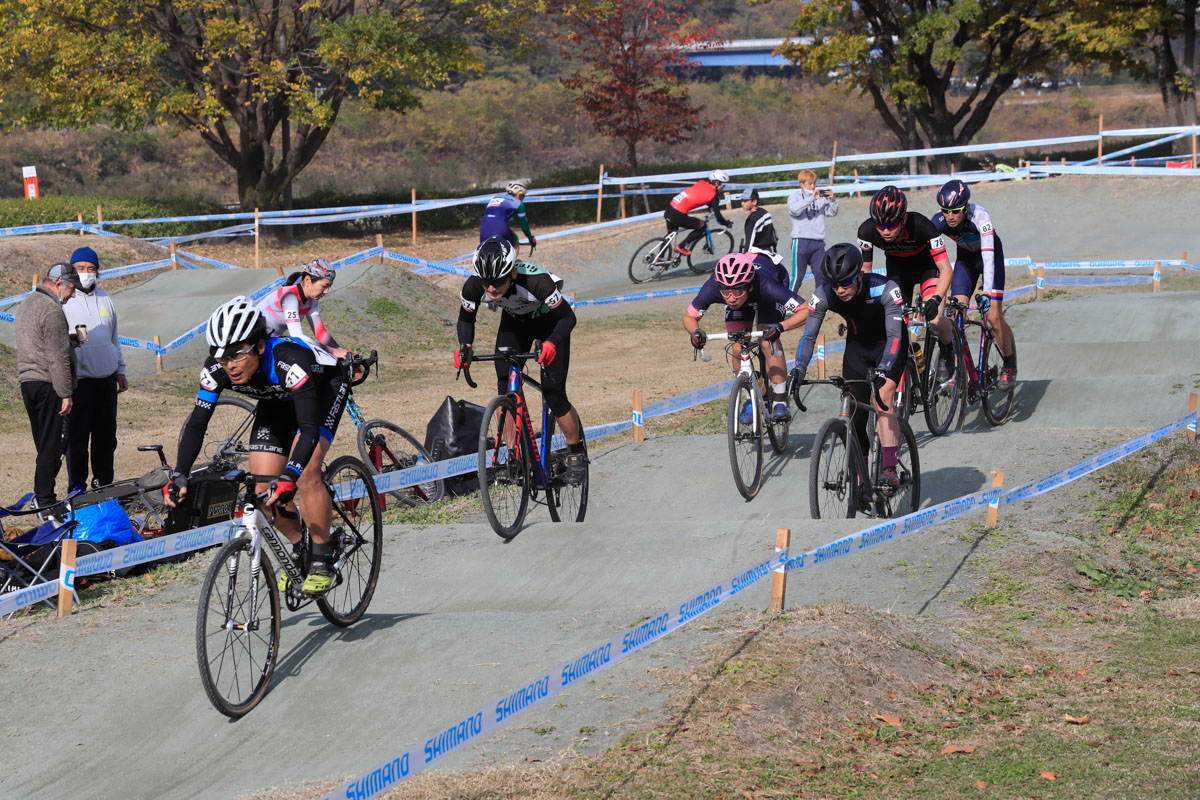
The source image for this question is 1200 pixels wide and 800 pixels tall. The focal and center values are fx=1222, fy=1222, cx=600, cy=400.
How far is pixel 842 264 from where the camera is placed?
8.34m

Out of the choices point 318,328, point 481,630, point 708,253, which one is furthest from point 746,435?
point 708,253

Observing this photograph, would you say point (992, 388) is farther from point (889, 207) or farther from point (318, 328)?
point (318, 328)

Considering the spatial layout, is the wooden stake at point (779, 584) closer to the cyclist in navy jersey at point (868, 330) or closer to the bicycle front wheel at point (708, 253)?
the cyclist in navy jersey at point (868, 330)

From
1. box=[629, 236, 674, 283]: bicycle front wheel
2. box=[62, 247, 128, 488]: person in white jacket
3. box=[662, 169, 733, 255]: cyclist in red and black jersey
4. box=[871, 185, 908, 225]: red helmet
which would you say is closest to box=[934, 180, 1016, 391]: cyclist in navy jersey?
box=[871, 185, 908, 225]: red helmet

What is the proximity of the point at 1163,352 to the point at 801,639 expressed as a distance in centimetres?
1028

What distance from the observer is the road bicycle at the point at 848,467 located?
27.2 ft

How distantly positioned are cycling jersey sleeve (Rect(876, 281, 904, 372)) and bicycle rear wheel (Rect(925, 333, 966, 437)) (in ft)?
8.64

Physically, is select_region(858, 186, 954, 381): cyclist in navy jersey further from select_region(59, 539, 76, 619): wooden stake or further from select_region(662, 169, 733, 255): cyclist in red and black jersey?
select_region(662, 169, 733, 255): cyclist in red and black jersey

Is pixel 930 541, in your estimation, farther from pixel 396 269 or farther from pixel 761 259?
pixel 396 269

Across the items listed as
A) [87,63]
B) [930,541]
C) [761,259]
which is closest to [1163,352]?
[761,259]

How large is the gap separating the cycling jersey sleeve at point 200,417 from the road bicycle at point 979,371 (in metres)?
7.30

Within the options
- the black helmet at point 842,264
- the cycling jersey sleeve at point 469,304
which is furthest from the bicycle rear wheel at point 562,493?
the black helmet at point 842,264

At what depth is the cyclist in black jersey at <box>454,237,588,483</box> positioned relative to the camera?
837 cm

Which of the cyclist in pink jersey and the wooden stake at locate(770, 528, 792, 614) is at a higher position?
the cyclist in pink jersey
